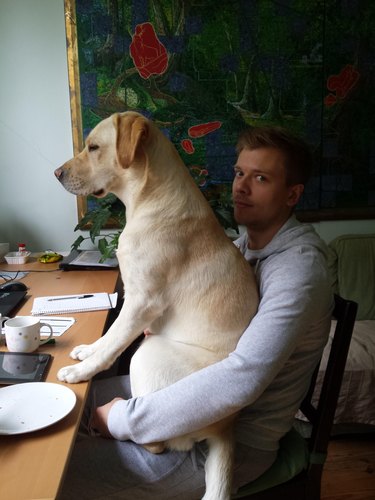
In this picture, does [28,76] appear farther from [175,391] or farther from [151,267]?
[175,391]

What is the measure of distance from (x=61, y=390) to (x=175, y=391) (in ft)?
0.80

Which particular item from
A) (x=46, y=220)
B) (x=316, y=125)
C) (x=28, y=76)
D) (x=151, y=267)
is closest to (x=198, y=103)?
(x=316, y=125)

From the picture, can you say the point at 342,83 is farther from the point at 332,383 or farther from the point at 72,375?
the point at 72,375

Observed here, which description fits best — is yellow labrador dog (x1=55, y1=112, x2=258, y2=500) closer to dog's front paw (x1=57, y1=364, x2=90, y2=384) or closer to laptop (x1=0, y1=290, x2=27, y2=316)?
dog's front paw (x1=57, y1=364, x2=90, y2=384)

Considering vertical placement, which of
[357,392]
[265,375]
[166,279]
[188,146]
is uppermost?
[188,146]

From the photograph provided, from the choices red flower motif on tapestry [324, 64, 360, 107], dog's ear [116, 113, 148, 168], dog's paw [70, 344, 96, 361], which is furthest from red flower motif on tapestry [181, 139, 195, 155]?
dog's paw [70, 344, 96, 361]

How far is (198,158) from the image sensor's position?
8.79 ft

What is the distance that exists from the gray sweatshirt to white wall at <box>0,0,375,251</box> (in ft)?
6.12

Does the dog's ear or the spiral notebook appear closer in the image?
the dog's ear

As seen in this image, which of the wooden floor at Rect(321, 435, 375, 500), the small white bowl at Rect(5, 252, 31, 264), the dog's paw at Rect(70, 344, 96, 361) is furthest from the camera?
the small white bowl at Rect(5, 252, 31, 264)

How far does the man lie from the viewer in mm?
954

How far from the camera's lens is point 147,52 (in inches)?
99.1

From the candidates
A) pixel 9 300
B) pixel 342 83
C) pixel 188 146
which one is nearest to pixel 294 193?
pixel 9 300

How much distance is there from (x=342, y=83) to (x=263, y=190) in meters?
1.89
